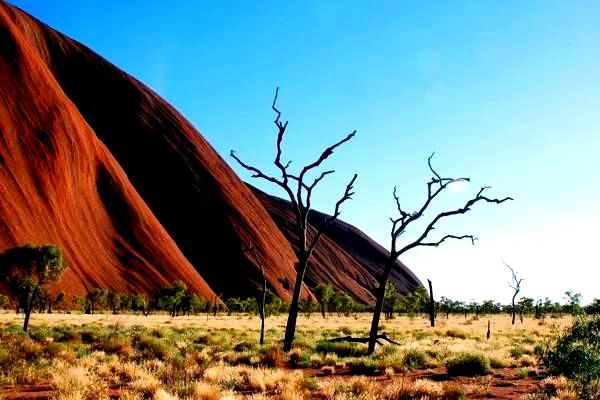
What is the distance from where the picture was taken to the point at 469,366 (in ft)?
55.5

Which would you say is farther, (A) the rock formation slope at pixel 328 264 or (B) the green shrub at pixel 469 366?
(A) the rock formation slope at pixel 328 264

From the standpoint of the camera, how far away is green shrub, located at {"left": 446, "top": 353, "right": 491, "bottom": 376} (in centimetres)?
1675

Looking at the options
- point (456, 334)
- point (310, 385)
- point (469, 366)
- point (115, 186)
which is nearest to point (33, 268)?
point (456, 334)

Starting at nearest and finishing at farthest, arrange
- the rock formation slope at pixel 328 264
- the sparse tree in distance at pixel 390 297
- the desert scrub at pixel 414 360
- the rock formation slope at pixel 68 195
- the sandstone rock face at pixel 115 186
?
the desert scrub at pixel 414 360 < the sparse tree in distance at pixel 390 297 < the rock formation slope at pixel 68 195 < the sandstone rock face at pixel 115 186 < the rock formation slope at pixel 328 264

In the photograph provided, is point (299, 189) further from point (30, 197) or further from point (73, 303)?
point (30, 197)

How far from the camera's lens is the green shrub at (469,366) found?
16.8m

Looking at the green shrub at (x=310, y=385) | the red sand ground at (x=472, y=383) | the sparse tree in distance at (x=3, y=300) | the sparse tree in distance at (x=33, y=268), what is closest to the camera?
the red sand ground at (x=472, y=383)

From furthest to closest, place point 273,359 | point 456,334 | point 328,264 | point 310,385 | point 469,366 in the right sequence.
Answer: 1. point 328,264
2. point 456,334
3. point 273,359
4. point 469,366
5. point 310,385

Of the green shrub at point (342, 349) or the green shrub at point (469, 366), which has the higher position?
the green shrub at point (469, 366)

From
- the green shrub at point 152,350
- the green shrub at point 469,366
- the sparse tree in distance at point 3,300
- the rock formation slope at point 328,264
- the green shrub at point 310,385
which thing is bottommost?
the sparse tree in distance at point 3,300

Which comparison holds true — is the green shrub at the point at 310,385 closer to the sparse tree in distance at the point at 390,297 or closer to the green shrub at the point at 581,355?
the green shrub at the point at 581,355

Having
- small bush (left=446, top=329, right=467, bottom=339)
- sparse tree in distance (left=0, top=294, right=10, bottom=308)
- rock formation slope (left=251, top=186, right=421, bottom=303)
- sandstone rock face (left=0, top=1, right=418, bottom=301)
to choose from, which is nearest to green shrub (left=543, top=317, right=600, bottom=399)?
small bush (left=446, top=329, right=467, bottom=339)

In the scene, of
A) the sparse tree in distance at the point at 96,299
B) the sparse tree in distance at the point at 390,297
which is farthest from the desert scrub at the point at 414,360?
the sparse tree in distance at the point at 96,299

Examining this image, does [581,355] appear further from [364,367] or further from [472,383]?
[364,367]
